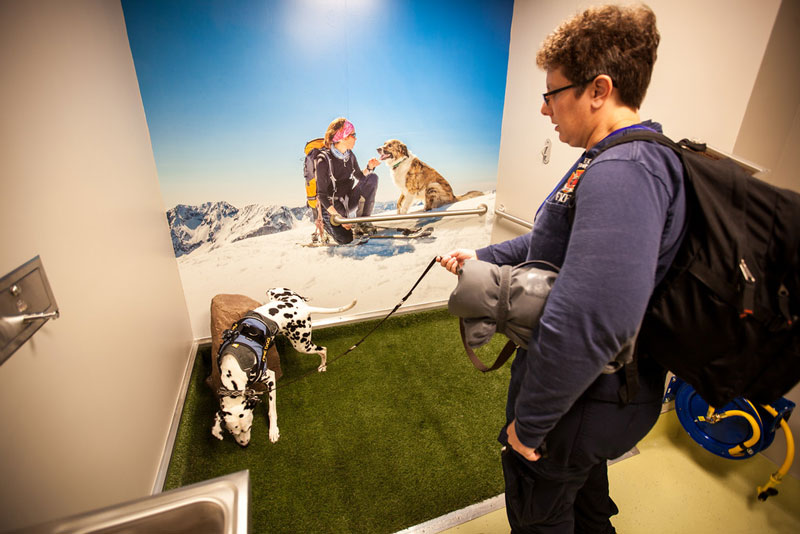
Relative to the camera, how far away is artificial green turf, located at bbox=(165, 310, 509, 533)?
1659mm

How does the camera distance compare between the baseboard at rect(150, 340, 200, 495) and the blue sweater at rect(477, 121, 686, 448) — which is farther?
the baseboard at rect(150, 340, 200, 495)

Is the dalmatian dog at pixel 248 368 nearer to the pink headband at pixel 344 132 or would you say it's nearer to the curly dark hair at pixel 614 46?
the pink headband at pixel 344 132

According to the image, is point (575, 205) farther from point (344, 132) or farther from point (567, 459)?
point (344, 132)

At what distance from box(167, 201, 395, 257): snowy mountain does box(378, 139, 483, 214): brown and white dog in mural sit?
2.49 feet

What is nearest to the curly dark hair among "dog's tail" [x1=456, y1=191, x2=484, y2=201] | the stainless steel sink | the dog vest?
the stainless steel sink

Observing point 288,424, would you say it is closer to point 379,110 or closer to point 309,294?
point 309,294

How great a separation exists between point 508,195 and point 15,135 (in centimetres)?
291

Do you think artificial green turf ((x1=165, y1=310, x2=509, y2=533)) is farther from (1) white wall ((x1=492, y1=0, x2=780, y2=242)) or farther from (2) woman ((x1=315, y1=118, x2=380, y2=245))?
(1) white wall ((x1=492, y1=0, x2=780, y2=242))

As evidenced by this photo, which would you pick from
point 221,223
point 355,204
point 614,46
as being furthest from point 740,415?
point 221,223

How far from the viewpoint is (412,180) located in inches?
114

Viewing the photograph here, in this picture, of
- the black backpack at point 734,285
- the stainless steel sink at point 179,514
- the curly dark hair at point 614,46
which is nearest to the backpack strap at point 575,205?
the black backpack at point 734,285

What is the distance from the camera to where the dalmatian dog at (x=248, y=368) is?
6.01ft

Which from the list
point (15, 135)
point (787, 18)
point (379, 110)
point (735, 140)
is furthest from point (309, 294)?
point (787, 18)

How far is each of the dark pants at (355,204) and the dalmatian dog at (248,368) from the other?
74 cm
